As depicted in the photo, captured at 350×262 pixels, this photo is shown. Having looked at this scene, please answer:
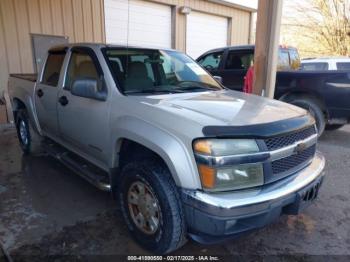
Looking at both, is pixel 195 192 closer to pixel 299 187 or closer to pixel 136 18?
pixel 299 187

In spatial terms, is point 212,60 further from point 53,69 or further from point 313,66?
point 53,69

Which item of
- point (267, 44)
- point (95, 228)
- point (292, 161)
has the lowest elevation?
point (95, 228)

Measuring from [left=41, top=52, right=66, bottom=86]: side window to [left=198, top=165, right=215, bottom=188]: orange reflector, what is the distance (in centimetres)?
263

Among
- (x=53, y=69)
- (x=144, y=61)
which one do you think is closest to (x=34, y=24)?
(x=53, y=69)

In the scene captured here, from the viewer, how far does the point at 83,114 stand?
3.24m

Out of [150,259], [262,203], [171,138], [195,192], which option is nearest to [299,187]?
[262,203]

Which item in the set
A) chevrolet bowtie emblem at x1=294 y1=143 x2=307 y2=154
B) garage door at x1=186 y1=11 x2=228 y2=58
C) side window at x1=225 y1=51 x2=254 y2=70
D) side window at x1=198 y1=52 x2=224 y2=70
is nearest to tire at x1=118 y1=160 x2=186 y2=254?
chevrolet bowtie emblem at x1=294 y1=143 x2=307 y2=154

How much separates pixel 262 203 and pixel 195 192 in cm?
47

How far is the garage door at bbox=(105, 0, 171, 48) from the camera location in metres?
9.34

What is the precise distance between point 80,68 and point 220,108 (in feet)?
6.13

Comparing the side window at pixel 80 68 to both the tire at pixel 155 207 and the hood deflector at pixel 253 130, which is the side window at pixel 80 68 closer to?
the tire at pixel 155 207

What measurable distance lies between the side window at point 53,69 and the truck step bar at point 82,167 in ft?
2.88

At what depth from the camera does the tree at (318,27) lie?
1642 centimetres

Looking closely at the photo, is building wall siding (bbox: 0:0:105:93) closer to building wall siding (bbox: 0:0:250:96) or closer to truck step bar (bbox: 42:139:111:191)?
building wall siding (bbox: 0:0:250:96)
